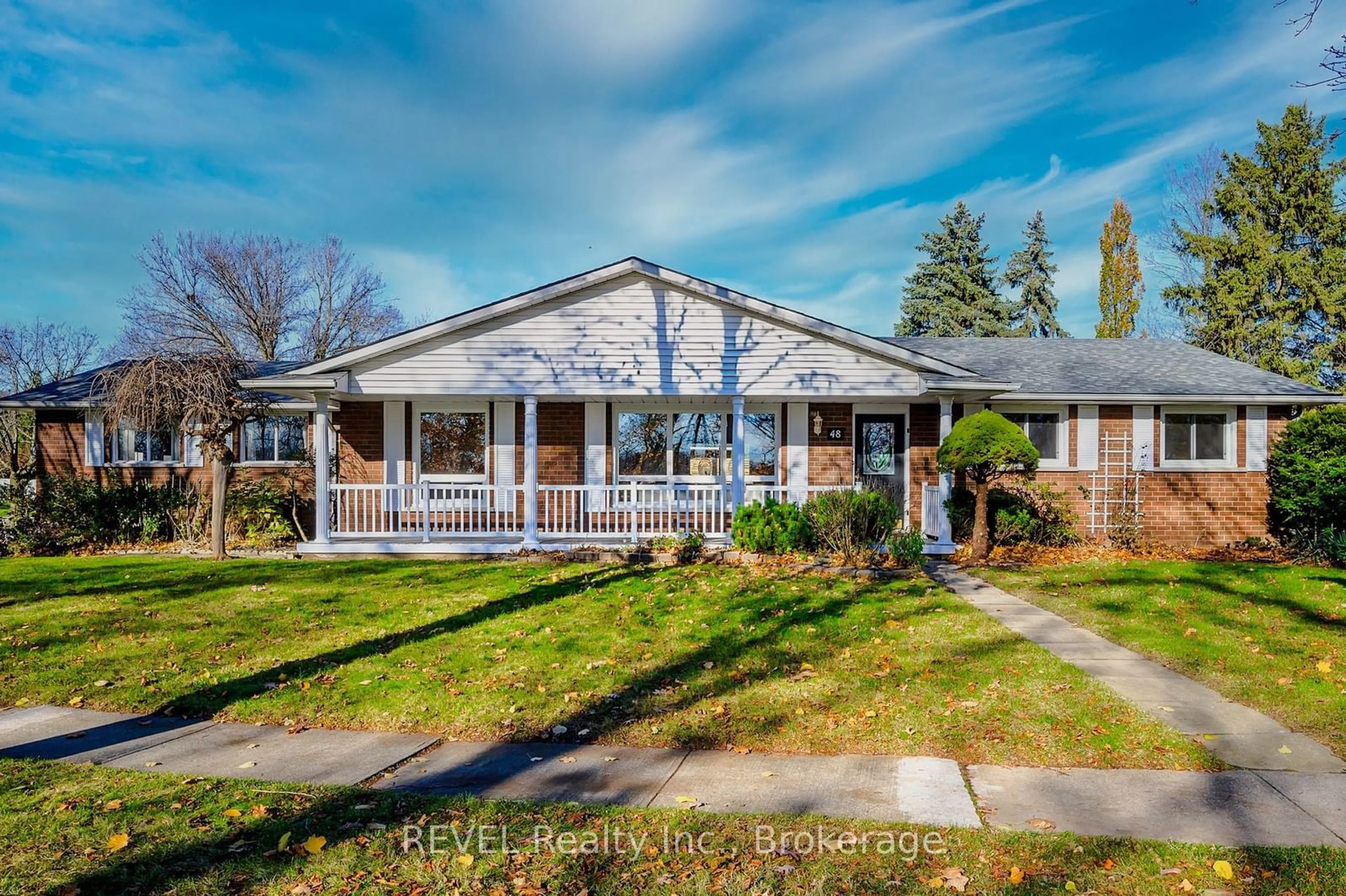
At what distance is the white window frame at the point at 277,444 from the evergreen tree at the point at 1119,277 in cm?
3094

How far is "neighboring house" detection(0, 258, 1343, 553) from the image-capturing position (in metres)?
12.6

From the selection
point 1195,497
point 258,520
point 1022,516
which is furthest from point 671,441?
point 1195,497

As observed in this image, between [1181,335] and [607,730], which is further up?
[1181,335]

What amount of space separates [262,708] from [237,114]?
70.5ft

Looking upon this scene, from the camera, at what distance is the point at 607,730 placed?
5.00 metres

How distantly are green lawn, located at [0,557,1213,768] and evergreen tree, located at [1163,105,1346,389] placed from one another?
82.1ft

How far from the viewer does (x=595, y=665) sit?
6.37 metres

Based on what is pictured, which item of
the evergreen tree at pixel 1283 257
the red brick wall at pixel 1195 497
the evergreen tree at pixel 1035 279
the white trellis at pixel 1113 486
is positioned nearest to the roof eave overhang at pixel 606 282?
the red brick wall at pixel 1195 497

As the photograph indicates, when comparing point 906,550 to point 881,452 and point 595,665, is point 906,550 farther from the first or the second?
point 595,665

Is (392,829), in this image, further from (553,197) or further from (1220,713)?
(553,197)

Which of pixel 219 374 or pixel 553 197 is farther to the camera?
pixel 553 197

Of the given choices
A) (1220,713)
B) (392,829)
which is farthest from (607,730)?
(1220,713)

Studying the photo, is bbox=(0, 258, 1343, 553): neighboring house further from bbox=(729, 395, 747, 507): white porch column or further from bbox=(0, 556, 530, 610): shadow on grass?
bbox=(0, 556, 530, 610): shadow on grass

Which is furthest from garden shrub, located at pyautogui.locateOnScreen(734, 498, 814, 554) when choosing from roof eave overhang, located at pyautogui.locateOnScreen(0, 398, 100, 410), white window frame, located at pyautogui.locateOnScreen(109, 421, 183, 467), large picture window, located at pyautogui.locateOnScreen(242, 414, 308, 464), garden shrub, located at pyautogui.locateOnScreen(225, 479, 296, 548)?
roof eave overhang, located at pyautogui.locateOnScreen(0, 398, 100, 410)
